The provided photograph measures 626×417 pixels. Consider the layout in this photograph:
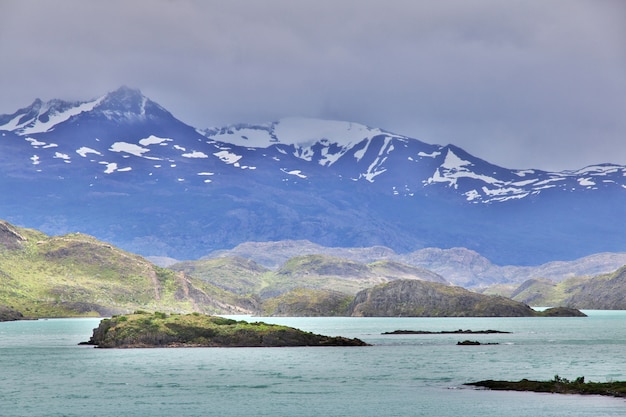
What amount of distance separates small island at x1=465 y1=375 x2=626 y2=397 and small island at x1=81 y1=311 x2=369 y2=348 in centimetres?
8627

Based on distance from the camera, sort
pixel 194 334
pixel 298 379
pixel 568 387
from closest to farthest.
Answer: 1. pixel 568 387
2. pixel 298 379
3. pixel 194 334

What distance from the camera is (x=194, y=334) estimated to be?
596 ft

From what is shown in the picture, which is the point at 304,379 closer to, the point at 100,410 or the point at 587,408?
the point at 100,410

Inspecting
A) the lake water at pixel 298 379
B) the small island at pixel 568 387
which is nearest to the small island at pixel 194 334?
the lake water at pixel 298 379

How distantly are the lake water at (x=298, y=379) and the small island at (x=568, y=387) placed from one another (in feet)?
8.49

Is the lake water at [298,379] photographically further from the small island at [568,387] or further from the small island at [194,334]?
the small island at [194,334]

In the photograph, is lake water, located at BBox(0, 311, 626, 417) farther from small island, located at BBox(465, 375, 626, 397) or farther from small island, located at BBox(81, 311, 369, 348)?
small island, located at BBox(81, 311, 369, 348)

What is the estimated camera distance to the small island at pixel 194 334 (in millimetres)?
178875

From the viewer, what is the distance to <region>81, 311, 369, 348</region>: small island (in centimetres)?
17888

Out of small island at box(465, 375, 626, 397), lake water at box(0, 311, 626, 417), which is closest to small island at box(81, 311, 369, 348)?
lake water at box(0, 311, 626, 417)

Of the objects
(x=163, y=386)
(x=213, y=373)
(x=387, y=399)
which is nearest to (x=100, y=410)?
(x=163, y=386)

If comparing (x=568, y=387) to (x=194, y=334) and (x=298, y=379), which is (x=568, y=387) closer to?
(x=298, y=379)

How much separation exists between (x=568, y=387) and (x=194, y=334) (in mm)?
100469

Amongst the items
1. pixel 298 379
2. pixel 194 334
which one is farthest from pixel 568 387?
pixel 194 334
